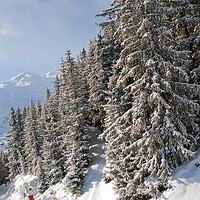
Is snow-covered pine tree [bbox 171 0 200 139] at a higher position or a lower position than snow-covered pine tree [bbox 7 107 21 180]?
higher

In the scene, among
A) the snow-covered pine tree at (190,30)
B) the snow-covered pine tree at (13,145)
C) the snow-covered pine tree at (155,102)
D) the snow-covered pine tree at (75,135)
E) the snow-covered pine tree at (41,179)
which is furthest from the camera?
the snow-covered pine tree at (13,145)

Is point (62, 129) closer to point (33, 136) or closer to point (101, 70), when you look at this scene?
point (101, 70)

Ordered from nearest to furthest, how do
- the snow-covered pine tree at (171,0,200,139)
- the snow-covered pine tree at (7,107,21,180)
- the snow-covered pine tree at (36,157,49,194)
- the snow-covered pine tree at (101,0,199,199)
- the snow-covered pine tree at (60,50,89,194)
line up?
the snow-covered pine tree at (101,0,199,199)
the snow-covered pine tree at (171,0,200,139)
the snow-covered pine tree at (60,50,89,194)
the snow-covered pine tree at (36,157,49,194)
the snow-covered pine tree at (7,107,21,180)

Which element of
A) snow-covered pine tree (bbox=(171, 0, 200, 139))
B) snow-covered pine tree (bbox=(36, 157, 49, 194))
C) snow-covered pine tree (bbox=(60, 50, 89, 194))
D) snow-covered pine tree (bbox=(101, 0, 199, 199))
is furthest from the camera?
snow-covered pine tree (bbox=(36, 157, 49, 194))

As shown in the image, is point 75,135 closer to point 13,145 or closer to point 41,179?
point 41,179

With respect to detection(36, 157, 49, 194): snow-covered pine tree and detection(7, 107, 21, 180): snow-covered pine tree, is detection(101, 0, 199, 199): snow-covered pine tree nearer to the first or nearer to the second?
detection(36, 157, 49, 194): snow-covered pine tree

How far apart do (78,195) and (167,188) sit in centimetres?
1445

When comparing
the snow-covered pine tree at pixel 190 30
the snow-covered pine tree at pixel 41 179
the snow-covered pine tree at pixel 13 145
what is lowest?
the snow-covered pine tree at pixel 41 179

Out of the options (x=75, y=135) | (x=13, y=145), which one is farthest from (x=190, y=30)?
(x=13, y=145)

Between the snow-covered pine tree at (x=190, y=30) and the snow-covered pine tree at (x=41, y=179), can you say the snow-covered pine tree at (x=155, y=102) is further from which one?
the snow-covered pine tree at (x=41, y=179)

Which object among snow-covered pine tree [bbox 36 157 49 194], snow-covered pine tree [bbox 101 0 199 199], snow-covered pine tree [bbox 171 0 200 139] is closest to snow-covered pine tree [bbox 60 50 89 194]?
snow-covered pine tree [bbox 36 157 49 194]

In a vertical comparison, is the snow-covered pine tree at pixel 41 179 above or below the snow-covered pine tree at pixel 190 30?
below

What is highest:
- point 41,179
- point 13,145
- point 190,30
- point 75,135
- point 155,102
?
point 190,30

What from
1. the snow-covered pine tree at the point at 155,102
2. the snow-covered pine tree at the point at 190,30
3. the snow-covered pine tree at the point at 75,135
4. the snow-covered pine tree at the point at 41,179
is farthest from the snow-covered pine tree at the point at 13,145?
the snow-covered pine tree at the point at 190,30
